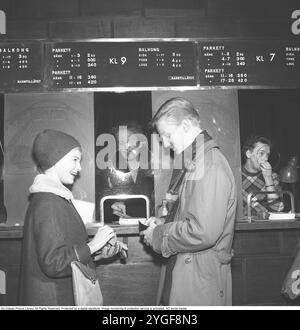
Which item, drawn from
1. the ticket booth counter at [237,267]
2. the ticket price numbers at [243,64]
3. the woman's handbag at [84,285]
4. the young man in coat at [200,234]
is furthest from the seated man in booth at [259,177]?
the woman's handbag at [84,285]

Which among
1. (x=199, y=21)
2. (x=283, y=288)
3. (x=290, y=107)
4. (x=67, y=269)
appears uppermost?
(x=199, y=21)

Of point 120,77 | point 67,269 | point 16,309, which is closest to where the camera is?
point 67,269

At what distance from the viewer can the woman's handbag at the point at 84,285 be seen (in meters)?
1.13

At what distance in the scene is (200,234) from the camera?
109 centimetres

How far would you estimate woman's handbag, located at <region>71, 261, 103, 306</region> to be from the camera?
1.13 metres

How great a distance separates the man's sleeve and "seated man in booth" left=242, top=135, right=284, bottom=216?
0.59 metres

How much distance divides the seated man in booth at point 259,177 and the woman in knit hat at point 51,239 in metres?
0.82

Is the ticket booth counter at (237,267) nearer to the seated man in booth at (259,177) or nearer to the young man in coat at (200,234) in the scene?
the seated man in booth at (259,177)

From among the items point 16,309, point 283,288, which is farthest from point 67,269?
point 283,288

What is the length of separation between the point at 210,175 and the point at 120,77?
74 cm

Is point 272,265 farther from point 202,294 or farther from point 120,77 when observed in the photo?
point 120,77

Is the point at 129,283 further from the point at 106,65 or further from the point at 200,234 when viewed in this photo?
the point at 106,65

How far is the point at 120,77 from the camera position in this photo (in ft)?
5.50

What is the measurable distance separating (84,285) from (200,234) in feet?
1.24
